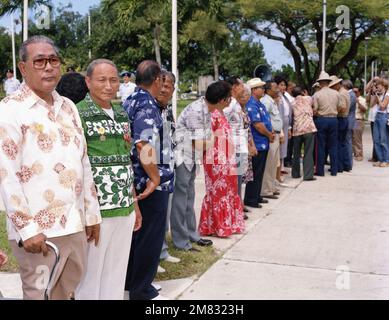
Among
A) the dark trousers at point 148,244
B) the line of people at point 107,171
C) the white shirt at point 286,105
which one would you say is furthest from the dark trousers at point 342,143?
the dark trousers at point 148,244

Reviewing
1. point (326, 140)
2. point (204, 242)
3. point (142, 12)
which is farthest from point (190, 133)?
point (142, 12)

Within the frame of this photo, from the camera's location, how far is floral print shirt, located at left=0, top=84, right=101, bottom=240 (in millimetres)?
2410

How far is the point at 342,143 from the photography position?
10094 millimetres

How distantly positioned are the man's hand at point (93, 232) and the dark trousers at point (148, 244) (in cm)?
76

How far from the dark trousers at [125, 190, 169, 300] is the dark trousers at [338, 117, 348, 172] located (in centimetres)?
680

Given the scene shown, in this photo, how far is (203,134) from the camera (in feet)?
16.6

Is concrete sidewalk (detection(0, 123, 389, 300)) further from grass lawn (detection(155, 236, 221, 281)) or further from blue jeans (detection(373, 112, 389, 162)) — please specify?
blue jeans (detection(373, 112, 389, 162))

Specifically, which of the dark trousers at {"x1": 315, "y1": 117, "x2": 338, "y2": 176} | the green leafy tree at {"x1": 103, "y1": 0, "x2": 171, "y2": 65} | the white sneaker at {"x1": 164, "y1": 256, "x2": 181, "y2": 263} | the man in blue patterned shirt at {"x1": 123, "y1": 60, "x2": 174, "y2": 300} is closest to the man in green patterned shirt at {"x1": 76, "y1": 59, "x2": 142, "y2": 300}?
the man in blue patterned shirt at {"x1": 123, "y1": 60, "x2": 174, "y2": 300}

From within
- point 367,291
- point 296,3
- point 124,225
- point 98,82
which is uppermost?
point 296,3

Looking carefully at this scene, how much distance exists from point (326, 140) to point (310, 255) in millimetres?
4847

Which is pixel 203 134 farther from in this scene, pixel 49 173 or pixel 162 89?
pixel 49 173
